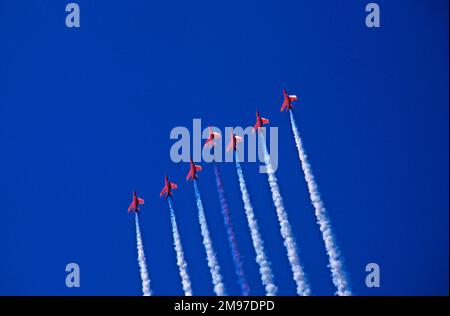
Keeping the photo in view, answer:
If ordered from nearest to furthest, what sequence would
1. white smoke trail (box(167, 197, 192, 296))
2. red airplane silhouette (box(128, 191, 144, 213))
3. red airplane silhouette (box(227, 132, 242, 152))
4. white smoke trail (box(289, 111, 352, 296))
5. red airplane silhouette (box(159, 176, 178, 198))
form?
1. white smoke trail (box(289, 111, 352, 296))
2. white smoke trail (box(167, 197, 192, 296))
3. red airplane silhouette (box(227, 132, 242, 152))
4. red airplane silhouette (box(159, 176, 178, 198))
5. red airplane silhouette (box(128, 191, 144, 213))

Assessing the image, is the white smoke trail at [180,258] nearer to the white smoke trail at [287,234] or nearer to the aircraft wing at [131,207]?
the aircraft wing at [131,207]

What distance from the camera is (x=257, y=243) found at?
23.0m

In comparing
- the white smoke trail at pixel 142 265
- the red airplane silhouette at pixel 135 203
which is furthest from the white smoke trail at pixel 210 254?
the white smoke trail at pixel 142 265

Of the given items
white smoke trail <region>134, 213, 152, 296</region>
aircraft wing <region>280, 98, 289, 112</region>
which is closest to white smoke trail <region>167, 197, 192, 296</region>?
white smoke trail <region>134, 213, 152, 296</region>

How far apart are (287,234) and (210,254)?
120 inches

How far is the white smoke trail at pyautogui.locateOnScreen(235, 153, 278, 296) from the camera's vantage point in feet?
71.1

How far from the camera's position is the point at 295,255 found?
21.9 meters

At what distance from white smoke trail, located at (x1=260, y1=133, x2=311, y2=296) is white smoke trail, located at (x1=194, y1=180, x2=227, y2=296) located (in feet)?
8.58

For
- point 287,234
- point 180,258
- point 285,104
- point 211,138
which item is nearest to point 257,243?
point 287,234

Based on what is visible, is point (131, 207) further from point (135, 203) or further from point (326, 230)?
point (326, 230)

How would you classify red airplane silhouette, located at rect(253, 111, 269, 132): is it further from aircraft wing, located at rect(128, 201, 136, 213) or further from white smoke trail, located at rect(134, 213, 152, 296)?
white smoke trail, located at rect(134, 213, 152, 296)

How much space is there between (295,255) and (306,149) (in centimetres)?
514
